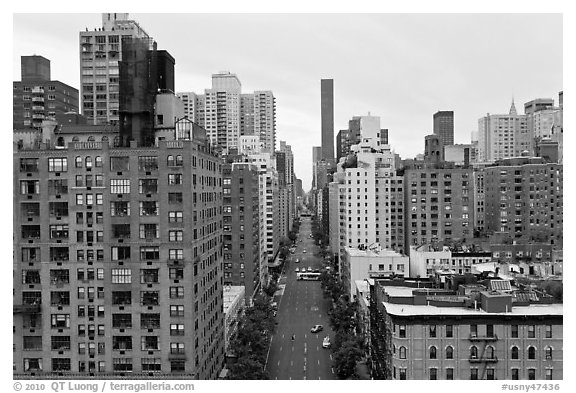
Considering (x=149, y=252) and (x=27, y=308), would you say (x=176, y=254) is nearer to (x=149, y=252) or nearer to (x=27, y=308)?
(x=149, y=252)

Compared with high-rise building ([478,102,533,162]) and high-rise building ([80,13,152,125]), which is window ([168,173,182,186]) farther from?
high-rise building ([478,102,533,162])

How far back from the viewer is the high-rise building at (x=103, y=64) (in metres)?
56.8

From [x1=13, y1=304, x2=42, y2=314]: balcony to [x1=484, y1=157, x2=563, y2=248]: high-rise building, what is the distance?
56.6 meters

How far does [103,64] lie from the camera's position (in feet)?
189

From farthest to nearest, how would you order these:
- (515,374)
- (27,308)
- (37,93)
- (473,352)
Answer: (37,93)
(27,308)
(473,352)
(515,374)

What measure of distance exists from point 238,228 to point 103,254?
28892 millimetres

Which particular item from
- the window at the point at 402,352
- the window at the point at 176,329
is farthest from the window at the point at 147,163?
the window at the point at 402,352

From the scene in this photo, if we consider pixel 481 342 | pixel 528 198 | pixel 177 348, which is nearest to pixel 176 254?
pixel 177 348

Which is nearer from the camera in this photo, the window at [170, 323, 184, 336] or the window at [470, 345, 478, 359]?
the window at [470, 345, 478, 359]

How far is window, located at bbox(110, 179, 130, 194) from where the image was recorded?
26.1 metres

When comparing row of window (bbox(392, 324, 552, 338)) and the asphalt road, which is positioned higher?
row of window (bbox(392, 324, 552, 338))

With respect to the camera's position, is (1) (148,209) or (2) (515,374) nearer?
(2) (515,374)

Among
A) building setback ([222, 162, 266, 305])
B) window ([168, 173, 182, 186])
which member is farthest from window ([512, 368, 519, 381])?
building setback ([222, 162, 266, 305])
